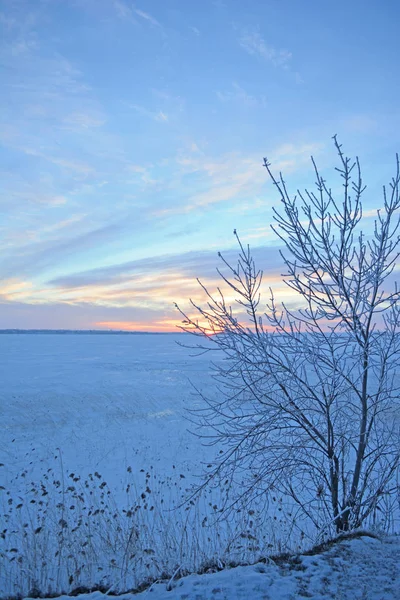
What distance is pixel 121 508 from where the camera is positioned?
326 inches

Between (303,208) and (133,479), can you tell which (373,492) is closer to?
(303,208)

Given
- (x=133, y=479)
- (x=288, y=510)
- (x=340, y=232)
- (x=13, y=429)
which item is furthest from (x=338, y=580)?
(x=13, y=429)

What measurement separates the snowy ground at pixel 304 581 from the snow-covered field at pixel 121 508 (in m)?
0.01

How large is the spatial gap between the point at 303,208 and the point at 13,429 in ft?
48.7

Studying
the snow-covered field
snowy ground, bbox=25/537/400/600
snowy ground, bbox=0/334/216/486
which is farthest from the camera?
snowy ground, bbox=0/334/216/486

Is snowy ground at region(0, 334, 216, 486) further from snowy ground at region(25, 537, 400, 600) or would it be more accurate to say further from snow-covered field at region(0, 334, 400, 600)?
snowy ground at region(25, 537, 400, 600)

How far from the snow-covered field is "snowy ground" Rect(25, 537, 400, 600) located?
0.5 inches

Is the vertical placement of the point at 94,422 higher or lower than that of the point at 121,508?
lower

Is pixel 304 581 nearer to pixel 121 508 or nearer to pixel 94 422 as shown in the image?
pixel 121 508

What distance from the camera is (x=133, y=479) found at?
10.3 metres

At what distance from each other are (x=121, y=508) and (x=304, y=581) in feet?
20.3

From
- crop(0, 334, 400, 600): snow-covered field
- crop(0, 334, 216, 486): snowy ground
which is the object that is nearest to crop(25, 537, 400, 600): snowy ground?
crop(0, 334, 400, 600): snow-covered field

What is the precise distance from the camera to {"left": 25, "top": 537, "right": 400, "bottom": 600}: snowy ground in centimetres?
289

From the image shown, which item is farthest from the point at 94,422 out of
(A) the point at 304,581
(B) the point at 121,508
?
(A) the point at 304,581
